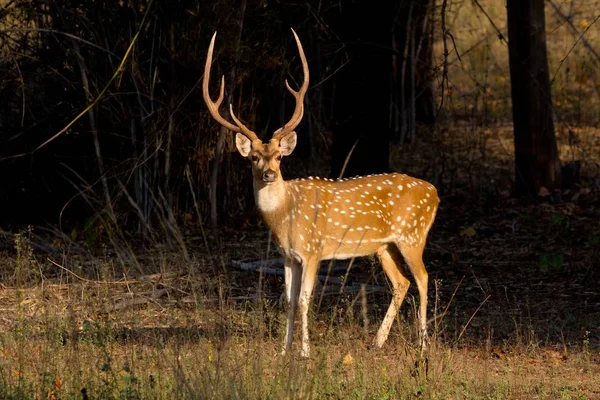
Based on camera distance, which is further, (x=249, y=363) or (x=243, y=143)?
(x=243, y=143)

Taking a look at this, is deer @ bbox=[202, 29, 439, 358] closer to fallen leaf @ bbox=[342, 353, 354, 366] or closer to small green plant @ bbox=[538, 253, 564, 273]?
fallen leaf @ bbox=[342, 353, 354, 366]

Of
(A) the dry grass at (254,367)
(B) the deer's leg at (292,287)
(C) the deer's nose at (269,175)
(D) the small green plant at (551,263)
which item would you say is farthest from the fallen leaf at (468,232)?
(C) the deer's nose at (269,175)

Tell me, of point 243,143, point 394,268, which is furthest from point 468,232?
point 243,143

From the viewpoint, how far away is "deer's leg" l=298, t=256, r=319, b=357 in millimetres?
7699

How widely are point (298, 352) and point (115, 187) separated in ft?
16.5

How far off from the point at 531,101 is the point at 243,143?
5.40 m

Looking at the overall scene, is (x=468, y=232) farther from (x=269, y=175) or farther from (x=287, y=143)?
(x=269, y=175)

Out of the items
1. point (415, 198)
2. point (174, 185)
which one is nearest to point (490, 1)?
point (174, 185)

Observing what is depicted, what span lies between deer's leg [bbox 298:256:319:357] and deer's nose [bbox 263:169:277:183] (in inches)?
26.4

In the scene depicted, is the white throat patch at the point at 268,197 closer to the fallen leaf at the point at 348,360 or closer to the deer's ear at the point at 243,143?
the deer's ear at the point at 243,143

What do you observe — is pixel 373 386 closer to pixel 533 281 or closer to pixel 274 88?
A: pixel 533 281

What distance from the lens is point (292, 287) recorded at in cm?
826

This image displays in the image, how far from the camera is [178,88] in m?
11.5

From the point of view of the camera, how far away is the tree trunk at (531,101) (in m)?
12.6
